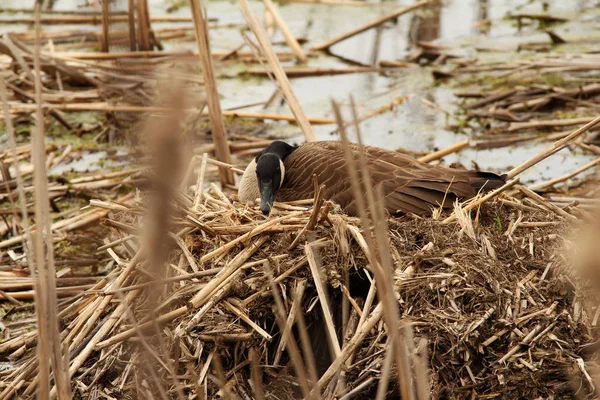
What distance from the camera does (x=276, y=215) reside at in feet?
14.5

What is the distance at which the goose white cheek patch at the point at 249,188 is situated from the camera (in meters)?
4.96

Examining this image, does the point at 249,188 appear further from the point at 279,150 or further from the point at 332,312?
the point at 332,312

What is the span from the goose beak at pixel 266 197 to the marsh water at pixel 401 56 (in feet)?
6.88

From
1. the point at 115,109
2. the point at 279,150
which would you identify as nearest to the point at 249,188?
the point at 279,150

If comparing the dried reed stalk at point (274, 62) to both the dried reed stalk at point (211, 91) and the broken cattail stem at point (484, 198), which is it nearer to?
the dried reed stalk at point (211, 91)

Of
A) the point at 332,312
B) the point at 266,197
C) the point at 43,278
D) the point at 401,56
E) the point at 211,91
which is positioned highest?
the point at 43,278

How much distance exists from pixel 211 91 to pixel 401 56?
4.75 m

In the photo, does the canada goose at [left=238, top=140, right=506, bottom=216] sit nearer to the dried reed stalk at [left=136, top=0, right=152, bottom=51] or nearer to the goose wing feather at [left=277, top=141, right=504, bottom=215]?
the goose wing feather at [left=277, top=141, right=504, bottom=215]

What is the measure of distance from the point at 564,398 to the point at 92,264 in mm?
2947

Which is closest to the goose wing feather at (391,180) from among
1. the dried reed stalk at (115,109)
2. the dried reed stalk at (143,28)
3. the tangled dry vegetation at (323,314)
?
the tangled dry vegetation at (323,314)

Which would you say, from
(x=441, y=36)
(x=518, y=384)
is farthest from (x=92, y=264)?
(x=441, y=36)

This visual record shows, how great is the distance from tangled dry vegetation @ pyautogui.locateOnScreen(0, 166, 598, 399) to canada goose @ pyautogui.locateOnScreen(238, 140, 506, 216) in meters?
0.31

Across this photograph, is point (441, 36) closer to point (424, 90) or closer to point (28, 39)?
point (424, 90)

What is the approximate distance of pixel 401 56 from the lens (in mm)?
9594
